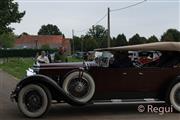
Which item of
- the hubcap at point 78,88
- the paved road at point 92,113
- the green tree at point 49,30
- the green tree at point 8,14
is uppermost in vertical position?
the green tree at point 49,30

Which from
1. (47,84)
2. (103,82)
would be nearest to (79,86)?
(103,82)

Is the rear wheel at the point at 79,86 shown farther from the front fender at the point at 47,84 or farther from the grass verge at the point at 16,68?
the grass verge at the point at 16,68

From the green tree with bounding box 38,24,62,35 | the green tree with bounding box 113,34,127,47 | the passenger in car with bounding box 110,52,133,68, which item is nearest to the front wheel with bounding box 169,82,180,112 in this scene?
the passenger in car with bounding box 110,52,133,68

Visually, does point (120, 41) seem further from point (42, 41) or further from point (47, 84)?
point (47, 84)

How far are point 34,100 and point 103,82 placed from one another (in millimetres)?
1551

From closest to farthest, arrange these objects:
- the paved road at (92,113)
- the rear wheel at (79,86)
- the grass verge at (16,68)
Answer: the paved road at (92,113), the rear wheel at (79,86), the grass verge at (16,68)

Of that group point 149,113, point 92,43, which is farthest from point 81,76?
point 92,43

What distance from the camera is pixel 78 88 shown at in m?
10.3

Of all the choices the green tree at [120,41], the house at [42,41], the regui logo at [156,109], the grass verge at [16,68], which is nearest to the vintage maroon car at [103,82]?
the regui logo at [156,109]

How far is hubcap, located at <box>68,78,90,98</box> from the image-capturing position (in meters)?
10.2

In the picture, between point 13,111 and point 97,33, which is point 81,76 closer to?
point 13,111

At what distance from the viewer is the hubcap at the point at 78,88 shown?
10250 mm

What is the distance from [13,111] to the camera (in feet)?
36.5

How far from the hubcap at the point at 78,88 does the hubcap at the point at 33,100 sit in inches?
27.3
